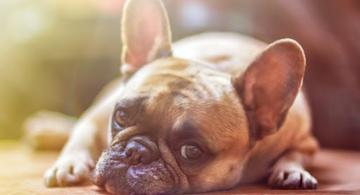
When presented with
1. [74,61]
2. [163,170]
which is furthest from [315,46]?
[163,170]

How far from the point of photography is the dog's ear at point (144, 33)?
1.57 metres

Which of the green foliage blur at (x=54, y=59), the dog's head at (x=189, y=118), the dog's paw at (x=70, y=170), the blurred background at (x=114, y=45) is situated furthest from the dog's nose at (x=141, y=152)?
the green foliage blur at (x=54, y=59)

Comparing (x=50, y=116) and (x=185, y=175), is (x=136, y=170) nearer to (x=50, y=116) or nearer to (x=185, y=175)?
(x=185, y=175)

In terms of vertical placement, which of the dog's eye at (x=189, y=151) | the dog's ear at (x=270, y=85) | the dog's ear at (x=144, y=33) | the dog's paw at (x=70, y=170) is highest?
the dog's ear at (x=144, y=33)

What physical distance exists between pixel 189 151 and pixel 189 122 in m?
0.05

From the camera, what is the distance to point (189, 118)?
1.36 metres

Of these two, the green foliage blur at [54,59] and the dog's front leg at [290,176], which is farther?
the green foliage blur at [54,59]

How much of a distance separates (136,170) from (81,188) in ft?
0.54

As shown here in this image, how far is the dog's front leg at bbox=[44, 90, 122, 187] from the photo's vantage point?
1.49m

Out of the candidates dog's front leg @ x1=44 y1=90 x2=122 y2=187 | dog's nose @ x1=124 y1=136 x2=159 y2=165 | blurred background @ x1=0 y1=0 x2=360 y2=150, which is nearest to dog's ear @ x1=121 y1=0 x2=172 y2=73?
dog's front leg @ x1=44 y1=90 x2=122 y2=187

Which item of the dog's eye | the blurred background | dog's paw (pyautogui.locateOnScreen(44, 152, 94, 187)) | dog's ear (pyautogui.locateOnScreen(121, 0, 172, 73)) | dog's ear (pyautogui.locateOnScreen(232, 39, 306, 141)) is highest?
the blurred background

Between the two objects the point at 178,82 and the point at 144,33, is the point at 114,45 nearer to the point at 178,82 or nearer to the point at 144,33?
the point at 144,33

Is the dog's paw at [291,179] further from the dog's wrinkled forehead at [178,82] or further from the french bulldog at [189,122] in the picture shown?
the dog's wrinkled forehead at [178,82]

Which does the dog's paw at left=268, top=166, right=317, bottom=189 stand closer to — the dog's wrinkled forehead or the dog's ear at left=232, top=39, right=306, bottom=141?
the dog's ear at left=232, top=39, right=306, bottom=141
